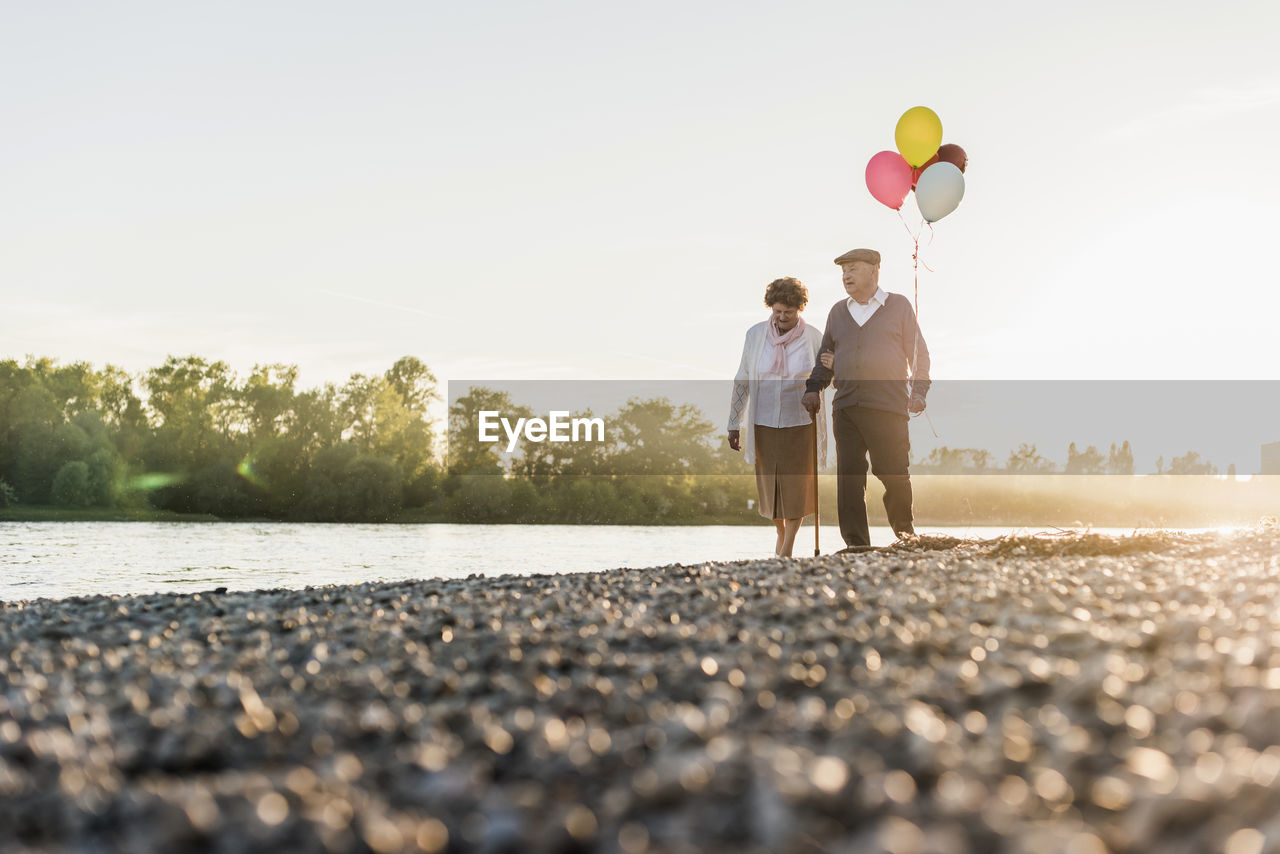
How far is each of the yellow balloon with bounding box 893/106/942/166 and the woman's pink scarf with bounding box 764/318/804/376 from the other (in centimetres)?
211

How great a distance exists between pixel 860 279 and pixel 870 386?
2.91 ft

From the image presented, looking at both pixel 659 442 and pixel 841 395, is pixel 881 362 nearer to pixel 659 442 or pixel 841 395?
pixel 841 395

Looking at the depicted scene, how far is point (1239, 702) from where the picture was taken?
2.32 meters

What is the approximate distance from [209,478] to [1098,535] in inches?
1594

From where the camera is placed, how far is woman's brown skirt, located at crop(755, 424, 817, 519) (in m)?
7.65

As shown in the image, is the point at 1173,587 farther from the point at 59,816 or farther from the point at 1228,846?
the point at 59,816

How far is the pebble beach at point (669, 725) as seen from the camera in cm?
169

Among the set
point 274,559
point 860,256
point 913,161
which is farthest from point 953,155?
point 274,559

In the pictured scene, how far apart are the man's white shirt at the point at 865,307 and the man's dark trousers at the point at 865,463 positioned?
0.72 metres

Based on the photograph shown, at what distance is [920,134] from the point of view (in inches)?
337

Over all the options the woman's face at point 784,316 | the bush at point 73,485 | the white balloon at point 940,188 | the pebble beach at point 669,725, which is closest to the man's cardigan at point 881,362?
the woman's face at point 784,316

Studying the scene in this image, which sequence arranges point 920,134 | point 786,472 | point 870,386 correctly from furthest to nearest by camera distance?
point 920,134 < point 786,472 < point 870,386

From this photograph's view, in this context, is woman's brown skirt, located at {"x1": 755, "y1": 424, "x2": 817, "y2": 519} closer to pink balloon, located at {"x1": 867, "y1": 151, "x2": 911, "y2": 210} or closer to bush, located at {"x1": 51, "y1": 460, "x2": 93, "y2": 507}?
pink balloon, located at {"x1": 867, "y1": 151, "x2": 911, "y2": 210}

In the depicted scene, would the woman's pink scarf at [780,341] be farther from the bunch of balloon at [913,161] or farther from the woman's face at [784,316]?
the bunch of balloon at [913,161]
